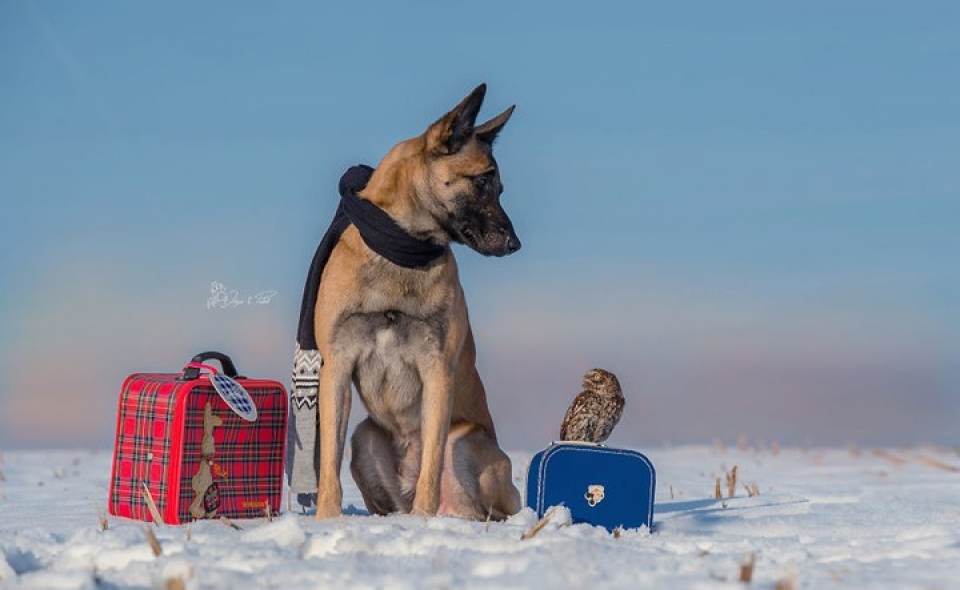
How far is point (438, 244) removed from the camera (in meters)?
5.48

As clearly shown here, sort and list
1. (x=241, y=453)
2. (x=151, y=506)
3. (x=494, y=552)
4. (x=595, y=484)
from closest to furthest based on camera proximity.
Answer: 1. (x=494, y=552)
2. (x=151, y=506)
3. (x=595, y=484)
4. (x=241, y=453)

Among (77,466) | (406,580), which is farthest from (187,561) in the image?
(77,466)

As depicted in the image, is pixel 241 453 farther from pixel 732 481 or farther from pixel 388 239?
pixel 732 481

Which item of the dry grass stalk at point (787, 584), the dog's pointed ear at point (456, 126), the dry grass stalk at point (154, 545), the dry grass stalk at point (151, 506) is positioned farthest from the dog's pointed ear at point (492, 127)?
the dry grass stalk at point (787, 584)

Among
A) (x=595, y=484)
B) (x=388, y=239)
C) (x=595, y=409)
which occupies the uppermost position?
(x=388, y=239)

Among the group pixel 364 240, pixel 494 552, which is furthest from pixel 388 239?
pixel 494 552

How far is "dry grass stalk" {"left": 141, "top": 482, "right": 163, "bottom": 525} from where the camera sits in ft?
16.8

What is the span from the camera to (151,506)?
5113 mm

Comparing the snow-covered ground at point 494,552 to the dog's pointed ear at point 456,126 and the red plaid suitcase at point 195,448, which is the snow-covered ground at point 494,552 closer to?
the red plaid suitcase at point 195,448

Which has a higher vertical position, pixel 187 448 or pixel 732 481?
pixel 187 448

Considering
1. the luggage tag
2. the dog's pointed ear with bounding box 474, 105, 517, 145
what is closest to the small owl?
the dog's pointed ear with bounding box 474, 105, 517, 145

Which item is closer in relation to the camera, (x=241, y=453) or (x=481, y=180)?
(x=481, y=180)

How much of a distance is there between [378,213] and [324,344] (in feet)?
2.25

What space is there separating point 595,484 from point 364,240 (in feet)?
5.29
